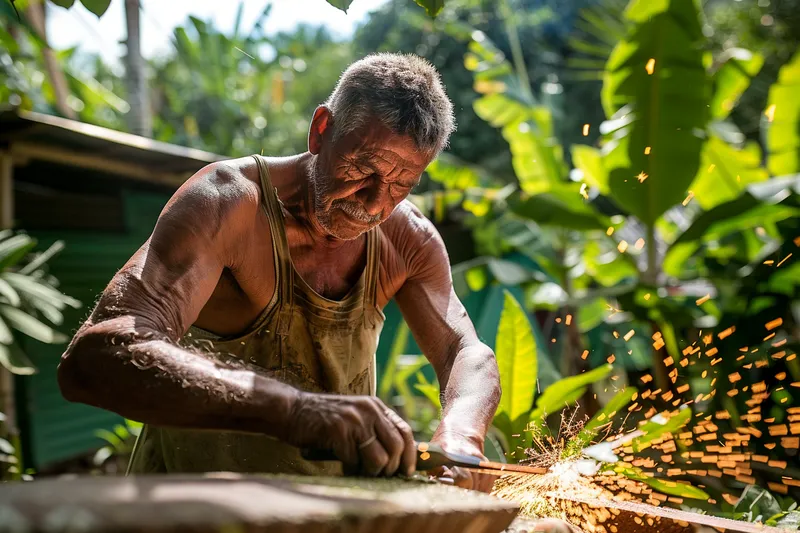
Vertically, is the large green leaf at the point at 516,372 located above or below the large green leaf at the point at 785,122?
below

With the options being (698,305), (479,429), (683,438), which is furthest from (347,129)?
(698,305)

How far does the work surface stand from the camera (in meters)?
0.92

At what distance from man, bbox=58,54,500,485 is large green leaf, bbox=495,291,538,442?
0.99 metres

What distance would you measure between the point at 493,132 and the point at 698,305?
7.97 m

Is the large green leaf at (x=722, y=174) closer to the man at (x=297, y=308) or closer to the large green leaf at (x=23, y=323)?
the man at (x=297, y=308)

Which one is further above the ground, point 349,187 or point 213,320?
point 349,187

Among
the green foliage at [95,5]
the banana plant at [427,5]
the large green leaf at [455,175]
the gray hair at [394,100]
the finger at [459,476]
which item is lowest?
the large green leaf at [455,175]

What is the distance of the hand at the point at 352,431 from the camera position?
155 cm

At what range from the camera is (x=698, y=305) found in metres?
5.28

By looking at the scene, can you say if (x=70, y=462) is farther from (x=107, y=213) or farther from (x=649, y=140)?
(x=649, y=140)

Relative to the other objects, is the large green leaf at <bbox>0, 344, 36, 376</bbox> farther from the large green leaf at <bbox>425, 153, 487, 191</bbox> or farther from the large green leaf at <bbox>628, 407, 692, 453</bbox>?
the large green leaf at <bbox>425, 153, 487, 191</bbox>

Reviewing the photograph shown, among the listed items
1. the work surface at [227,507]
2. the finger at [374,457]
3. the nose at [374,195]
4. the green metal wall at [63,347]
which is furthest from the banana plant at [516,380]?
the green metal wall at [63,347]

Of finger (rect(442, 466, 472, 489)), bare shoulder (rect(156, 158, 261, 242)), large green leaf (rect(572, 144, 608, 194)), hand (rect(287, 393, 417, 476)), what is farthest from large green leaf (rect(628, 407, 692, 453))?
large green leaf (rect(572, 144, 608, 194))

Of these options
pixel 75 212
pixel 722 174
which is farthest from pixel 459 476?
pixel 75 212
